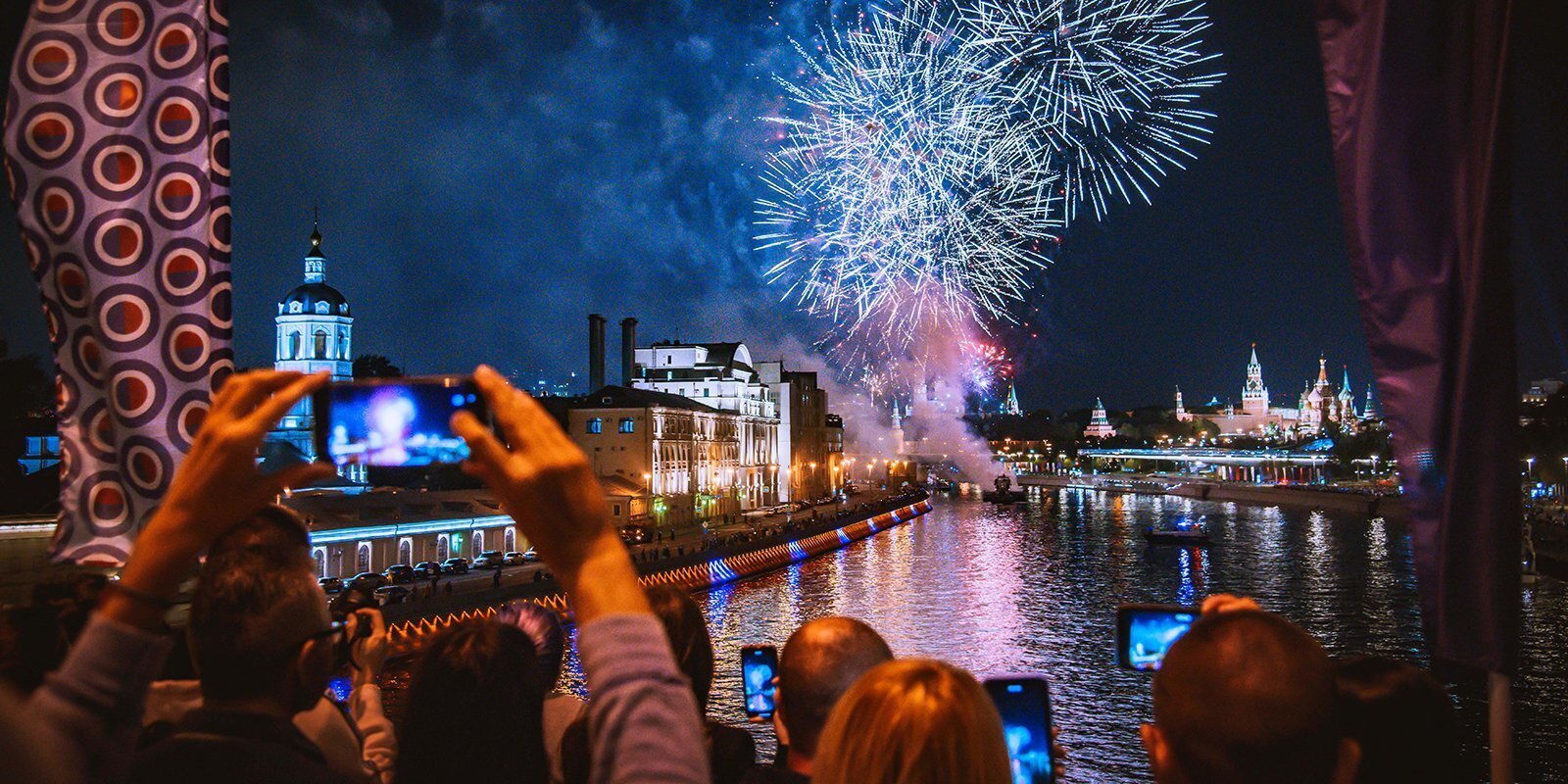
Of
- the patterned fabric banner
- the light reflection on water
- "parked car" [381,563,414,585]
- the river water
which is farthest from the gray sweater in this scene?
"parked car" [381,563,414,585]

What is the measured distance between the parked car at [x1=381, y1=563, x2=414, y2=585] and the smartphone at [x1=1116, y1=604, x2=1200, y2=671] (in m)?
28.5

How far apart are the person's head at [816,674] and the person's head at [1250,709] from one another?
2.65ft

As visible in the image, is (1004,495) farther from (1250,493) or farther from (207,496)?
(207,496)

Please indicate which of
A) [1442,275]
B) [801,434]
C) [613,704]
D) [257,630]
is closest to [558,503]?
[613,704]

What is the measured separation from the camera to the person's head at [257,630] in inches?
75.0

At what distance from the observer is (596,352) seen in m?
71.2

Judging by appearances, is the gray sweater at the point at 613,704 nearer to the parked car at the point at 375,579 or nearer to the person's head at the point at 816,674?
the person's head at the point at 816,674

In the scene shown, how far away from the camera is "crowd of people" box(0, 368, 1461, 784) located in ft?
4.67

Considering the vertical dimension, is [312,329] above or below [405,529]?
above

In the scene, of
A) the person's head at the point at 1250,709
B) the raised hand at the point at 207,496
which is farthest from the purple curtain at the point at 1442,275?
the raised hand at the point at 207,496

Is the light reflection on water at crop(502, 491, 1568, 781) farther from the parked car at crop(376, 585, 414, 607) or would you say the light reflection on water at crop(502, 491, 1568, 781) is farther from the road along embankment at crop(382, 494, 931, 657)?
the parked car at crop(376, 585, 414, 607)

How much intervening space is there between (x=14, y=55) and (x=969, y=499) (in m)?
109

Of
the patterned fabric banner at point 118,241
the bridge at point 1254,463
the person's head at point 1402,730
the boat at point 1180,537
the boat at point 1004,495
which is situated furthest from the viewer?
the bridge at point 1254,463

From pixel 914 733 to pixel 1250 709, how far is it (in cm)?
70
